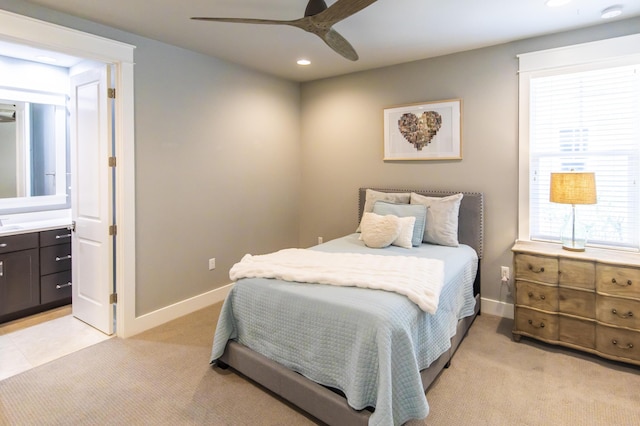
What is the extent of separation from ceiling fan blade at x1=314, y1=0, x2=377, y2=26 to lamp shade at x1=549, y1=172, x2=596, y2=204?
82.5 inches

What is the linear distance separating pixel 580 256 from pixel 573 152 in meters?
0.97

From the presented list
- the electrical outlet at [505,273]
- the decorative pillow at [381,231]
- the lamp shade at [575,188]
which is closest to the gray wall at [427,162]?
the electrical outlet at [505,273]

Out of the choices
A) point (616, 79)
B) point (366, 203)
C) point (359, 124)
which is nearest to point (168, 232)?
point (366, 203)

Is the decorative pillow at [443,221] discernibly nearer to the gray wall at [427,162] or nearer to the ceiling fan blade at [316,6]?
the gray wall at [427,162]

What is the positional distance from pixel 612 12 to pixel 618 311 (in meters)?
2.16

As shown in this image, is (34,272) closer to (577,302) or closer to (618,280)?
(577,302)

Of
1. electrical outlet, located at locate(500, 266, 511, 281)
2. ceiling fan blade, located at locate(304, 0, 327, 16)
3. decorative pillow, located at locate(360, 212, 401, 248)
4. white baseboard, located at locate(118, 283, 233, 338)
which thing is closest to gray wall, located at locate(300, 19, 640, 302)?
electrical outlet, located at locate(500, 266, 511, 281)

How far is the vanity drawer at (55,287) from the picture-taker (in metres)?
3.57

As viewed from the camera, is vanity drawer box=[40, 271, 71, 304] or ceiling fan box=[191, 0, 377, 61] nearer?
ceiling fan box=[191, 0, 377, 61]

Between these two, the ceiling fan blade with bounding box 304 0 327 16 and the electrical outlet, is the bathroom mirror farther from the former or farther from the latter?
the electrical outlet

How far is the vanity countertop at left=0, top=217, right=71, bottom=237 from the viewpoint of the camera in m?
3.33

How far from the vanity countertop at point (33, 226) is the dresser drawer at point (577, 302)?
15.0ft

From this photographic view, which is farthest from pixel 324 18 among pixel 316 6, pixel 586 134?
pixel 586 134

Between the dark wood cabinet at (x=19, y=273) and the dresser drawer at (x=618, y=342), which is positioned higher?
the dark wood cabinet at (x=19, y=273)
